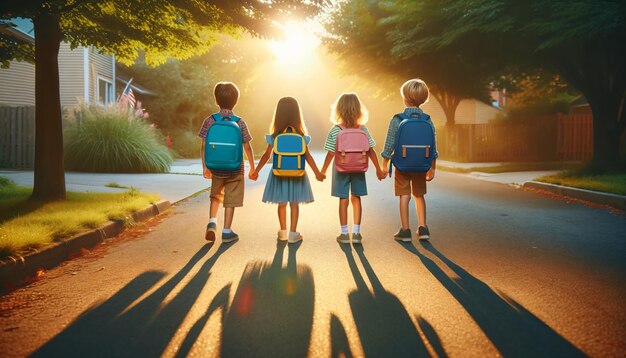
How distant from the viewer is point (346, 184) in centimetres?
561

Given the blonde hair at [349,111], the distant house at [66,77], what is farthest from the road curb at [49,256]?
the distant house at [66,77]

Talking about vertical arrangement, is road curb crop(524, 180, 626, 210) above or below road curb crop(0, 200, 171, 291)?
above

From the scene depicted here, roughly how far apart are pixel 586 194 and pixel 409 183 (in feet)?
17.3

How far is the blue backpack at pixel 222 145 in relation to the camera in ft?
17.7

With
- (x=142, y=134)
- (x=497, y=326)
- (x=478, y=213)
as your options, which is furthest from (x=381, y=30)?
(x=497, y=326)

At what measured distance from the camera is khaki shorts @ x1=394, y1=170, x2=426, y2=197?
18.8ft

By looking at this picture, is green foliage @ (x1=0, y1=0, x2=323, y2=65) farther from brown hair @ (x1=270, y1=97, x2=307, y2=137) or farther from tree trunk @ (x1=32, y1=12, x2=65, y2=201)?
brown hair @ (x1=270, y1=97, x2=307, y2=137)

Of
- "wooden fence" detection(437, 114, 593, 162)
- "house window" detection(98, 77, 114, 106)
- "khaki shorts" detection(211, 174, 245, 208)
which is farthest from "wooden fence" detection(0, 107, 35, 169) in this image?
"wooden fence" detection(437, 114, 593, 162)

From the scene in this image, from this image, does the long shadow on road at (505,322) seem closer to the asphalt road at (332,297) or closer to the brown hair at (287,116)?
the asphalt road at (332,297)

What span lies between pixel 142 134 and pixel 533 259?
39.5 feet

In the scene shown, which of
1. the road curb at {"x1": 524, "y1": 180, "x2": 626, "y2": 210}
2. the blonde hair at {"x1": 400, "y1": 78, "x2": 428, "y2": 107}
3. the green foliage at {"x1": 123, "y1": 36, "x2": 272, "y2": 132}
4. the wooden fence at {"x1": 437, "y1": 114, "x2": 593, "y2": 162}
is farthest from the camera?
the green foliage at {"x1": 123, "y1": 36, "x2": 272, "y2": 132}

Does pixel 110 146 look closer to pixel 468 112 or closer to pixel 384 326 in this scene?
pixel 384 326

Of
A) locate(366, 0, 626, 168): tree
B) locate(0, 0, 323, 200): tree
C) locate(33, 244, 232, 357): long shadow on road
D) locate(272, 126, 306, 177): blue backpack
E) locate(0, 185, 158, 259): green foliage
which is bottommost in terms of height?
locate(33, 244, 232, 357): long shadow on road

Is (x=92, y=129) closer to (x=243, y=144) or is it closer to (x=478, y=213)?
(x=243, y=144)
